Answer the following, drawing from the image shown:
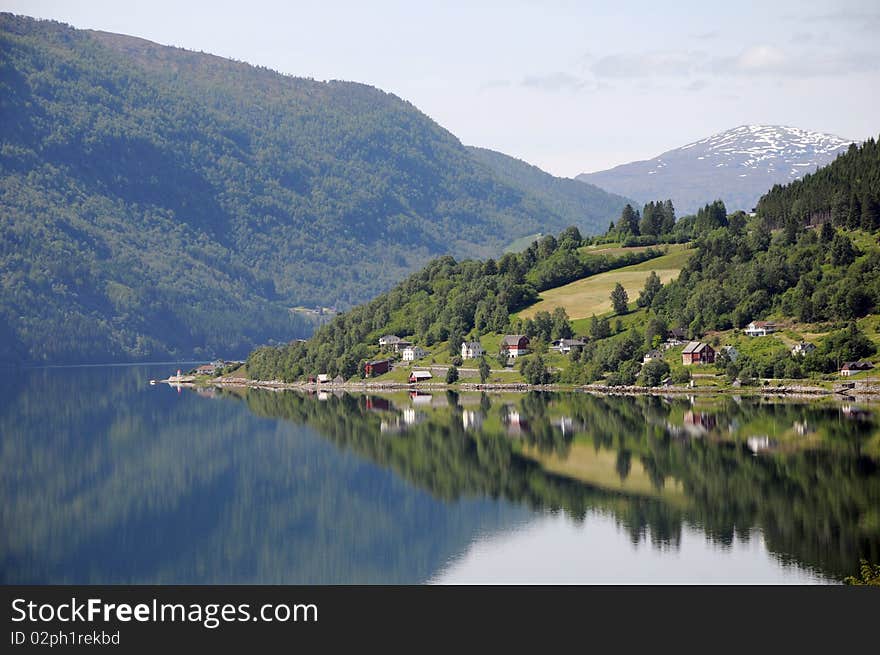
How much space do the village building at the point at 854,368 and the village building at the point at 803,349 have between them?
5824mm

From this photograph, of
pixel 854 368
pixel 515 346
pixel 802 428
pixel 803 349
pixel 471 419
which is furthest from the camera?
pixel 515 346

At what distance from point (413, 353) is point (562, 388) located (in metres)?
32.4

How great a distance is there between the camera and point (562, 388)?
145m

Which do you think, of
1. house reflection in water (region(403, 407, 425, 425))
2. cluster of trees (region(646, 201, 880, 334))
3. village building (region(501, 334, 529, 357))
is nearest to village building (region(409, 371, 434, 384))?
village building (region(501, 334, 529, 357))

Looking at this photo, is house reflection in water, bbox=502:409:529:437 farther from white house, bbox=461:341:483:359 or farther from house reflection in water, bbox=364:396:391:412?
white house, bbox=461:341:483:359

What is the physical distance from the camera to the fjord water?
5500 centimetres

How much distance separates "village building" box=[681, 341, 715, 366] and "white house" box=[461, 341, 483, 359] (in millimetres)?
33072

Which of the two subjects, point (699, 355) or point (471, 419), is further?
point (699, 355)

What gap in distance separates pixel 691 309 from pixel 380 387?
39866 millimetres

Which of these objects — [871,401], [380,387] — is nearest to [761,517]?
[871,401]

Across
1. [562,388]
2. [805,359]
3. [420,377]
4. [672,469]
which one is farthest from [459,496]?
[420,377]

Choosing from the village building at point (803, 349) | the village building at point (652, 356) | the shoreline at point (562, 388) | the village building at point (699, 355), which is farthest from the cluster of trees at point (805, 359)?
the village building at point (652, 356)

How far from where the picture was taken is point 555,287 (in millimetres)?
185125

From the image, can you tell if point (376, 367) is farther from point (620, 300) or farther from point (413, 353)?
point (620, 300)
